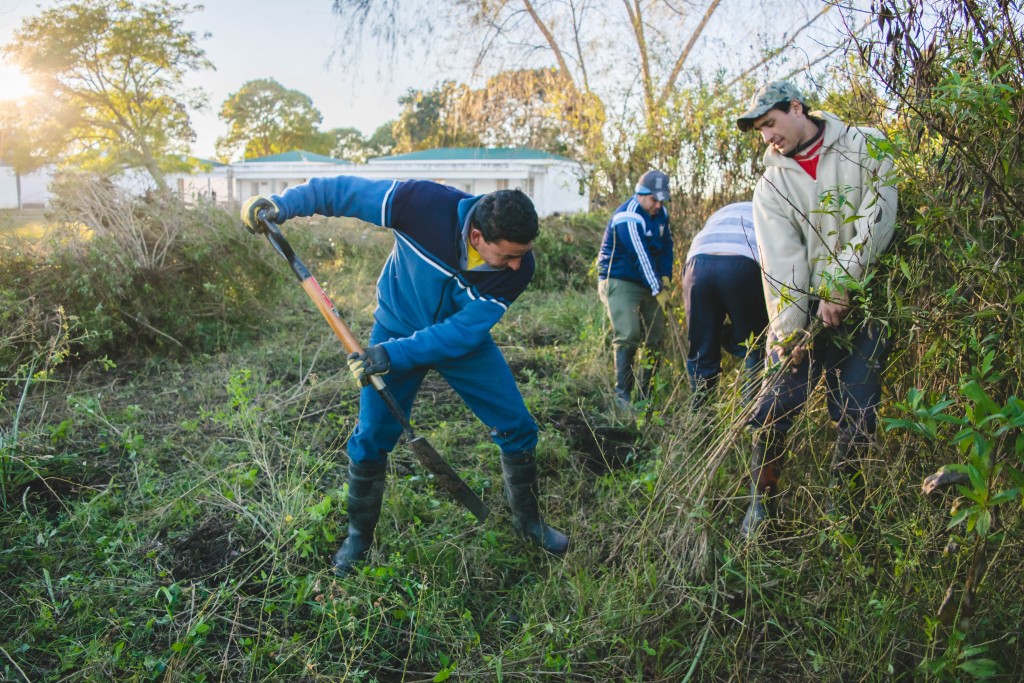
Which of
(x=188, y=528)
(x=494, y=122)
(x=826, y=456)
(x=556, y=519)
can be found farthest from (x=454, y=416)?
(x=494, y=122)

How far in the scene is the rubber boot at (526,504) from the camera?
10.5 feet

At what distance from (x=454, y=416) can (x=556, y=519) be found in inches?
57.6

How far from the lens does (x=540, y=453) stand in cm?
386

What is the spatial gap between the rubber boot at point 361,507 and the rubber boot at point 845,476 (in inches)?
66.9

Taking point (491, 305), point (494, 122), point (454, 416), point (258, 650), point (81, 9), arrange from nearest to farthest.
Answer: point (258, 650) < point (491, 305) < point (454, 416) < point (494, 122) < point (81, 9)

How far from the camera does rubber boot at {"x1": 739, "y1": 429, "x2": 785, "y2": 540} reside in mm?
2758

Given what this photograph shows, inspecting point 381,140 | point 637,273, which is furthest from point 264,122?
point 637,273

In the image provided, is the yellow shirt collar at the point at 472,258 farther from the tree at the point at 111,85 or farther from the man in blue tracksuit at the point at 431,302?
the tree at the point at 111,85

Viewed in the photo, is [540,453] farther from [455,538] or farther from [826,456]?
[826,456]

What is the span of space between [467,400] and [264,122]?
4189 centimetres

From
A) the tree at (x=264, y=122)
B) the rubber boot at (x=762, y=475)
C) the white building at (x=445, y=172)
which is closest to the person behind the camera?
the rubber boot at (x=762, y=475)

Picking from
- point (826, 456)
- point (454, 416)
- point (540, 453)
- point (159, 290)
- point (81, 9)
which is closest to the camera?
point (826, 456)

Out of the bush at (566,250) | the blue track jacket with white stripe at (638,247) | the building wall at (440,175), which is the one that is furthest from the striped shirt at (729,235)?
the building wall at (440,175)

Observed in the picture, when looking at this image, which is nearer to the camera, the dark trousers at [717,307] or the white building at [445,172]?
the dark trousers at [717,307]
